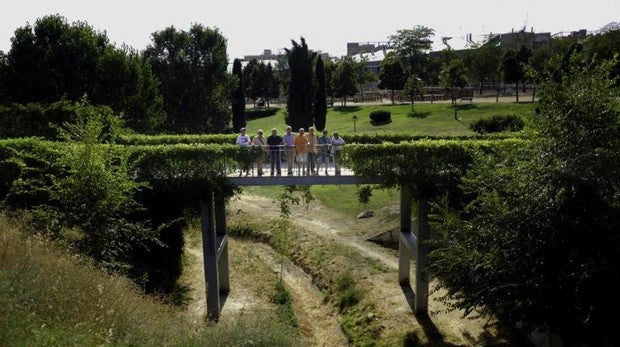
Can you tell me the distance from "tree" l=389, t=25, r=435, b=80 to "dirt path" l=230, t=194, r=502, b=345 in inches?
1803

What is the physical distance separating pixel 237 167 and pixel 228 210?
13.2m

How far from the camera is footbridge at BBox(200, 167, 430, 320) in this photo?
54.3 feet

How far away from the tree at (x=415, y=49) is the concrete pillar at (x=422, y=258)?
56.1m

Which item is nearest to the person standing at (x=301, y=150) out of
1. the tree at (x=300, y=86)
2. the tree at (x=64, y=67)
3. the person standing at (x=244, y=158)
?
the person standing at (x=244, y=158)

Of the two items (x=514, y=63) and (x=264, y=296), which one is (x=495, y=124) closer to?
(x=514, y=63)

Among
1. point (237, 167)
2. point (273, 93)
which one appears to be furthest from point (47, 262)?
point (273, 93)

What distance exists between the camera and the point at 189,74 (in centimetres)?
4522

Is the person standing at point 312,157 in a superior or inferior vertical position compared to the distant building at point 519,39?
inferior

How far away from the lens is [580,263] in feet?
34.6

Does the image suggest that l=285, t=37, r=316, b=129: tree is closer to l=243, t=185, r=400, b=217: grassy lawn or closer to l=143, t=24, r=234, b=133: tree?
l=143, t=24, r=234, b=133: tree

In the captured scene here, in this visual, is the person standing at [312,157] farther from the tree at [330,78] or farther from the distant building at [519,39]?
the distant building at [519,39]

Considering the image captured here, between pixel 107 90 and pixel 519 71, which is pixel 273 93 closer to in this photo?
pixel 519 71

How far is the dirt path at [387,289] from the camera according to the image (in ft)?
54.9

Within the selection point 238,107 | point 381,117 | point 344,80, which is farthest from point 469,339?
point 344,80
